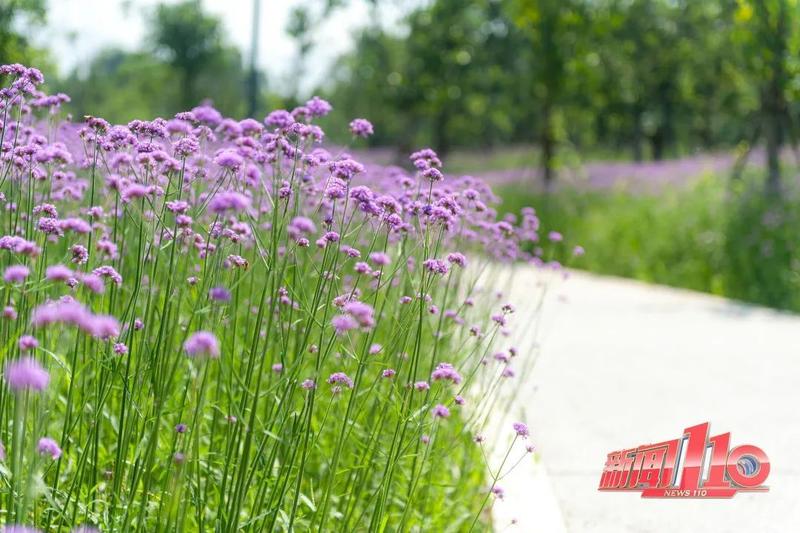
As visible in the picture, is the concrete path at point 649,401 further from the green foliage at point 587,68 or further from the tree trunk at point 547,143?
the tree trunk at point 547,143

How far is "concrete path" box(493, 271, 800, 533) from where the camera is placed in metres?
3.06

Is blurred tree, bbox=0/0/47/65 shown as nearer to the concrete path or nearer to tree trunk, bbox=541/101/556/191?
the concrete path

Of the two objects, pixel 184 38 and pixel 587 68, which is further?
pixel 184 38

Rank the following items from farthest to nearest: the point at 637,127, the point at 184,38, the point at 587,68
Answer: the point at 184,38 < the point at 637,127 < the point at 587,68

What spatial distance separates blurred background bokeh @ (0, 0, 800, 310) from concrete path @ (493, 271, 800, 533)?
5.41ft

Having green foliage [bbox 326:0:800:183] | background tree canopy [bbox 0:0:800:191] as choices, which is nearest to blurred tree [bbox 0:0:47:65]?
background tree canopy [bbox 0:0:800:191]

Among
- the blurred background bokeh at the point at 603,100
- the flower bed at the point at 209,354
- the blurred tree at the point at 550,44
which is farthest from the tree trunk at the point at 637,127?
the flower bed at the point at 209,354

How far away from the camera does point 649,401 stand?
4625 mm

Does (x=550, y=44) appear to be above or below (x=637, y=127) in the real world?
below

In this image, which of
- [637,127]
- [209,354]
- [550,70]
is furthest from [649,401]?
[637,127]

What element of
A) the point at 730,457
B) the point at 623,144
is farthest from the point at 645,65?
the point at 730,457

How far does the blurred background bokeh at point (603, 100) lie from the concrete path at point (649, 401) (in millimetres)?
1650

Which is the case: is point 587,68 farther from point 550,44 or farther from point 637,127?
point 637,127

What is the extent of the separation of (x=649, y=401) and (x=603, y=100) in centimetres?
1606
